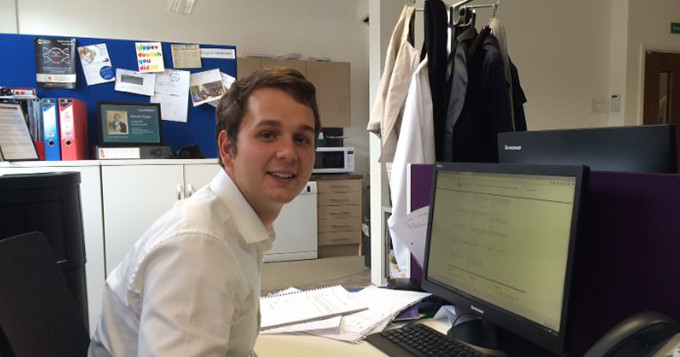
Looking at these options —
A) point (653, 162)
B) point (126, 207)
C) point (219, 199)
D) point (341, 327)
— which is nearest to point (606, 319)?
point (653, 162)

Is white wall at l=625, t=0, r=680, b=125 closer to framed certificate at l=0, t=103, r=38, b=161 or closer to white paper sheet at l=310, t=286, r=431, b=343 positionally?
white paper sheet at l=310, t=286, r=431, b=343

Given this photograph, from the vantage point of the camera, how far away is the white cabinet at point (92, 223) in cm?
257

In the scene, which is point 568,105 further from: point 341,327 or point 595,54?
point 341,327

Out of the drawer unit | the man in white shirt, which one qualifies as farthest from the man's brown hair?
the drawer unit

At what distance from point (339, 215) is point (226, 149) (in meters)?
4.31

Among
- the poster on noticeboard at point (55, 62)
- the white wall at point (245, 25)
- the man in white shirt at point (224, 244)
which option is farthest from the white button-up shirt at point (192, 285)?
the white wall at point (245, 25)

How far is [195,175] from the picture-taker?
2.81m

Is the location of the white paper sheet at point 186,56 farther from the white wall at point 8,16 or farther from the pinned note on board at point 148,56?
the white wall at point 8,16

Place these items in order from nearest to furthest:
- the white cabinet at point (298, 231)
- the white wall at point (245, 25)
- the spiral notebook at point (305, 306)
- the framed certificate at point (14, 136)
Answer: the spiral notebook at point (305, 306) → the framed certificate at point (14, 136) → the white cabinet at point (298, 231) → the white wall at point (245, 25)

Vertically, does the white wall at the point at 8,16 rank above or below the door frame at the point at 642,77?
above

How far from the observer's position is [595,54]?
4.59 metres

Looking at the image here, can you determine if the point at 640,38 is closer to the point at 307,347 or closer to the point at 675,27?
the point at 675,27

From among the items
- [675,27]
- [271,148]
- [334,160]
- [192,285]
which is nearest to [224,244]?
[192,285]

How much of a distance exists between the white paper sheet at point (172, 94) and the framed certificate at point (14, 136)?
→ 30.4 inches
